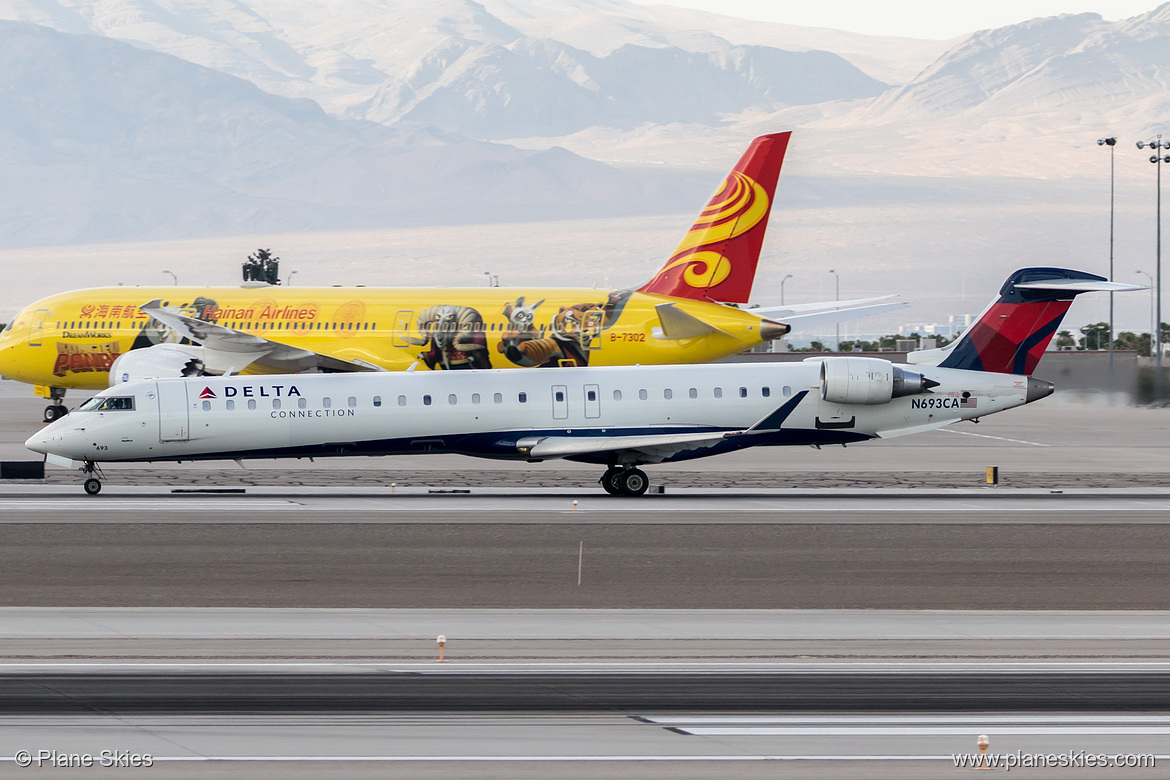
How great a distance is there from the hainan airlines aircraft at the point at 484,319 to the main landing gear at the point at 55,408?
1895mm

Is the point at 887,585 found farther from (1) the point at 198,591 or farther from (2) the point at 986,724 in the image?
(1) the point at 198,591

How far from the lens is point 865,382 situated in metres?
31.6

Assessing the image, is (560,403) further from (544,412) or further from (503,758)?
(503,758)

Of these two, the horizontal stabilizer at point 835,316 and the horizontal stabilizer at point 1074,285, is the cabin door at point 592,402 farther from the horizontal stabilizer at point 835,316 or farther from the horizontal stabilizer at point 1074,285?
the horizontal stabilizer at point 835,316

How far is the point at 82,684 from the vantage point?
46.0ft

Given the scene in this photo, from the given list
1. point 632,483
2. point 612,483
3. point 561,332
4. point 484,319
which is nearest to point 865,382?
point 632,483

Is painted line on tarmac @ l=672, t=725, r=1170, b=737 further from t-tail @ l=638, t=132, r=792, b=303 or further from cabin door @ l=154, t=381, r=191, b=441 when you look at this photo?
t-tail @ l=638, t=132, r=792, b=303

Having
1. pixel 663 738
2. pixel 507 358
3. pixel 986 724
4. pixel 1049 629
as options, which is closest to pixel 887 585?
pixel 1049 629

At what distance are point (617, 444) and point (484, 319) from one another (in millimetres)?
16470

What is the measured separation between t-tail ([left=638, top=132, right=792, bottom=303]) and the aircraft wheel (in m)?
15.6

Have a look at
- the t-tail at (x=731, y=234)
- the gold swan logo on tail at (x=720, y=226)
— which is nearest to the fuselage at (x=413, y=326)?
the t-tail at (x=731, y=234)

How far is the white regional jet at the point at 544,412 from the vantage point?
3117cm

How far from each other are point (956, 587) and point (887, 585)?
1.02m

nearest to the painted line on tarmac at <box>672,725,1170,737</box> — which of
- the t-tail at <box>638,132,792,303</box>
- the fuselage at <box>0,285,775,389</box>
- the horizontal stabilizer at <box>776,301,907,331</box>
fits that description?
the horizontal stabilizer at <box>776,301,907,331</box>
